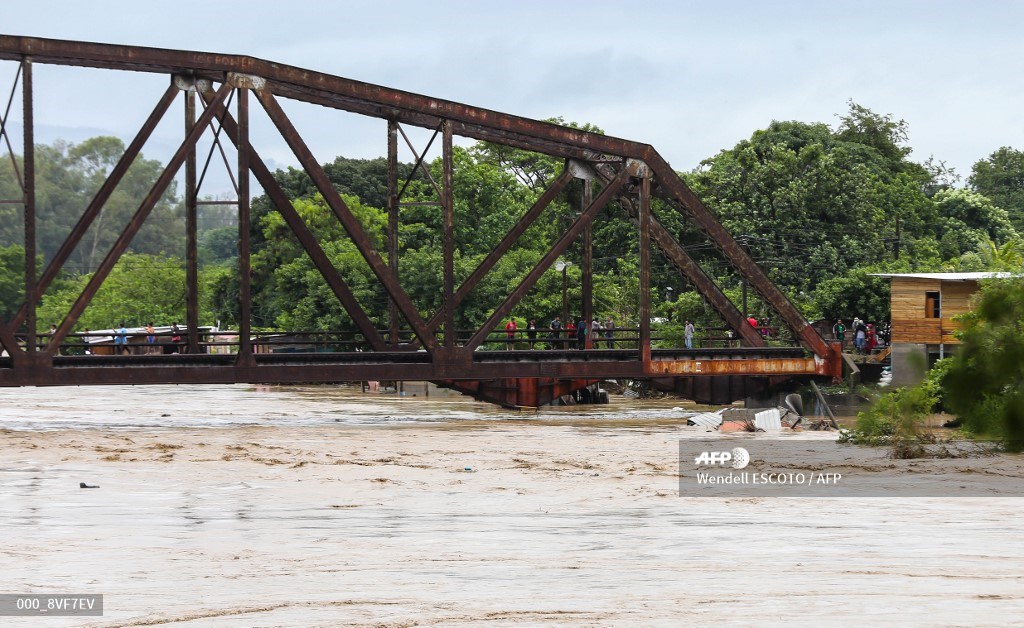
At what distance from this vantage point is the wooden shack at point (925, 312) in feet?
124

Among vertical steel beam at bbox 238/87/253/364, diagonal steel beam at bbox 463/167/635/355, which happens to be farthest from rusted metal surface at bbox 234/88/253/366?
diagonal steel beam at bbox 463/167/635/355

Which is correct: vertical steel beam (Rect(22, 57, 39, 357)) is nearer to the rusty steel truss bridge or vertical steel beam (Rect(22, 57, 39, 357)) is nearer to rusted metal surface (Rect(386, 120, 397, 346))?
the rusty steel truss bridge

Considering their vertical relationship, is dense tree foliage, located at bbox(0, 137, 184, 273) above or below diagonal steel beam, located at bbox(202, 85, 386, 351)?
above

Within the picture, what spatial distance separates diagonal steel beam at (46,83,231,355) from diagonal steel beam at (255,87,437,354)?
3.72ft

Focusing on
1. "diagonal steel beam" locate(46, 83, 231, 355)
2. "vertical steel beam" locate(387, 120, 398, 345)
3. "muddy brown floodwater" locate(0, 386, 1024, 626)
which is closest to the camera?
"muddy brown floodwater" locate(0, 386, 1024, 626)

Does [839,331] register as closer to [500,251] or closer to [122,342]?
[500,251]

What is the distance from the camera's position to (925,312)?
3853cm

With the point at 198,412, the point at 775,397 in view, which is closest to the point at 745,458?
the point at 775,397

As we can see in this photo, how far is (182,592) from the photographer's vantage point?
11.8m

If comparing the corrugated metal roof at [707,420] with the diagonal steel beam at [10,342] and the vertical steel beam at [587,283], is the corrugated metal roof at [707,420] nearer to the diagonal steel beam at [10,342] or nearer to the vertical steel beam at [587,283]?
the vertical steel beam at [587,283]

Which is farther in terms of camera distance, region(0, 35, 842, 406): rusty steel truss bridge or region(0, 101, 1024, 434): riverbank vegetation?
region(0, 101, 1024, 434): riverbank vegetation

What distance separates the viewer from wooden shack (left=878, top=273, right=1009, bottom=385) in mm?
37656

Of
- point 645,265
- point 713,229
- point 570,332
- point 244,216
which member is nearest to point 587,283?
point 570,332

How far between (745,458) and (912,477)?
3.58 m
